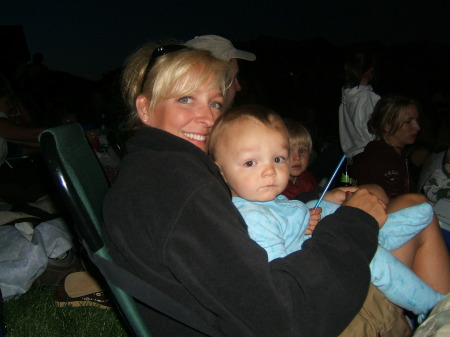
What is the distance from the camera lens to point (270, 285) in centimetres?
100

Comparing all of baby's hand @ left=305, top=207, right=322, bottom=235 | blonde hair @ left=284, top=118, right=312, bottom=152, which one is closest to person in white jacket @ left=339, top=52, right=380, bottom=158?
blonde hair @ left=284, top=118, right=312, bottom=152

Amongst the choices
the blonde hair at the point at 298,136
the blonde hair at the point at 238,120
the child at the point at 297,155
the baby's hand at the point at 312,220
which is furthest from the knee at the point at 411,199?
the blonde hair at the point at 298,136

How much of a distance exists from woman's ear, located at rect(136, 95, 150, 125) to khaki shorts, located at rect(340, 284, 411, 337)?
3.86 feet

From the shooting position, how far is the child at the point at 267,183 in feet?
4.85

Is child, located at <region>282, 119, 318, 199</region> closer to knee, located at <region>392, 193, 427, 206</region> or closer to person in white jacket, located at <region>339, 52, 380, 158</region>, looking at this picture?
person in white jacket, located at <region>339, 52, 380, 158</region>

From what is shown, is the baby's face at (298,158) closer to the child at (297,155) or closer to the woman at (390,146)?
the child at (297,155)

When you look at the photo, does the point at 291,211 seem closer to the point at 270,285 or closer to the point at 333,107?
the point at 270,285

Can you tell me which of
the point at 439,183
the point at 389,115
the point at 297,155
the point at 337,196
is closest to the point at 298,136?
the point at 297,155

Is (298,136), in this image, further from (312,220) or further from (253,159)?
(253,159)

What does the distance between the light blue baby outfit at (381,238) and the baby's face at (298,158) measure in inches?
75.8

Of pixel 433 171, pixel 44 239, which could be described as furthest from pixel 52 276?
pixel 433 171

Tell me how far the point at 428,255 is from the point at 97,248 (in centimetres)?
157

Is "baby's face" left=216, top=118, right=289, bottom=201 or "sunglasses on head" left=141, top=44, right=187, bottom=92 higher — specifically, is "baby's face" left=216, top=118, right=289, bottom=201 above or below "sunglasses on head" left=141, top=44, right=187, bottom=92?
below

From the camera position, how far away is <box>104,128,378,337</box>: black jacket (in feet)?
3.28
